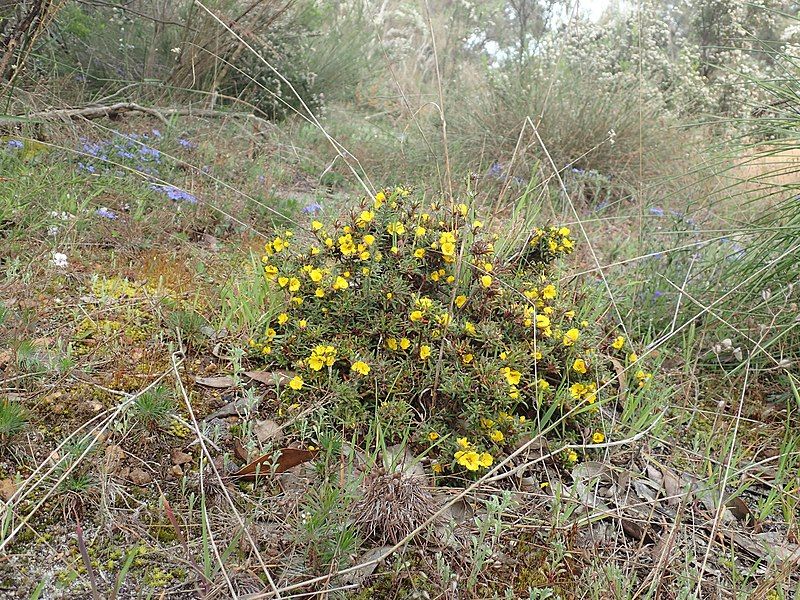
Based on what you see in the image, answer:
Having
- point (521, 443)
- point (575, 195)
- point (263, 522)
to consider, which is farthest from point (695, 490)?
point (575, 195)

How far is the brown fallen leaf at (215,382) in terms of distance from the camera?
5.74 feet

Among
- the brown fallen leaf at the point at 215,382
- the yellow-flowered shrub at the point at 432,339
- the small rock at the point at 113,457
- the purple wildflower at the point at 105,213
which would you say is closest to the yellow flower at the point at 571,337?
the yellow-flowered shrub at the point at 432,339

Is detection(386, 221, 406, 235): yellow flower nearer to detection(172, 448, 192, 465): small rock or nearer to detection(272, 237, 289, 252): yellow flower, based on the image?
detection(272, 237, 289, 252): yellow flower

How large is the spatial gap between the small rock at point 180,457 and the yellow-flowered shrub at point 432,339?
0.93 feet

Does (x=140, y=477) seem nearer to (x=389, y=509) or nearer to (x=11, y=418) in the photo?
(x=11, y=418)

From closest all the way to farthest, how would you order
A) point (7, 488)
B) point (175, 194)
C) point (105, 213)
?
point (7, 488) < point (105, 213) < point (175, 194)

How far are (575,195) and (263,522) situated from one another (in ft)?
11.2

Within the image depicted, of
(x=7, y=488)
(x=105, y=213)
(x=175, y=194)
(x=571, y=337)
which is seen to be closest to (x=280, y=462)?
(x=7, y=488)

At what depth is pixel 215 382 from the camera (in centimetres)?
176

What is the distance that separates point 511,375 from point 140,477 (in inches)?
35.6

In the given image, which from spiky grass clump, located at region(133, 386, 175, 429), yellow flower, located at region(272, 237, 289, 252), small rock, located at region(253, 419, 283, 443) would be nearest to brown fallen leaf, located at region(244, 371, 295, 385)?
small rock, located at region(253, 419, 283, 443)

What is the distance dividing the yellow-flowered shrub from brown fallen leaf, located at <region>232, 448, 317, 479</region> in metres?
0.15

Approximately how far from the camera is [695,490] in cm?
165

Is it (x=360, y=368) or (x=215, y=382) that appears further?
(x=215, y=382)
